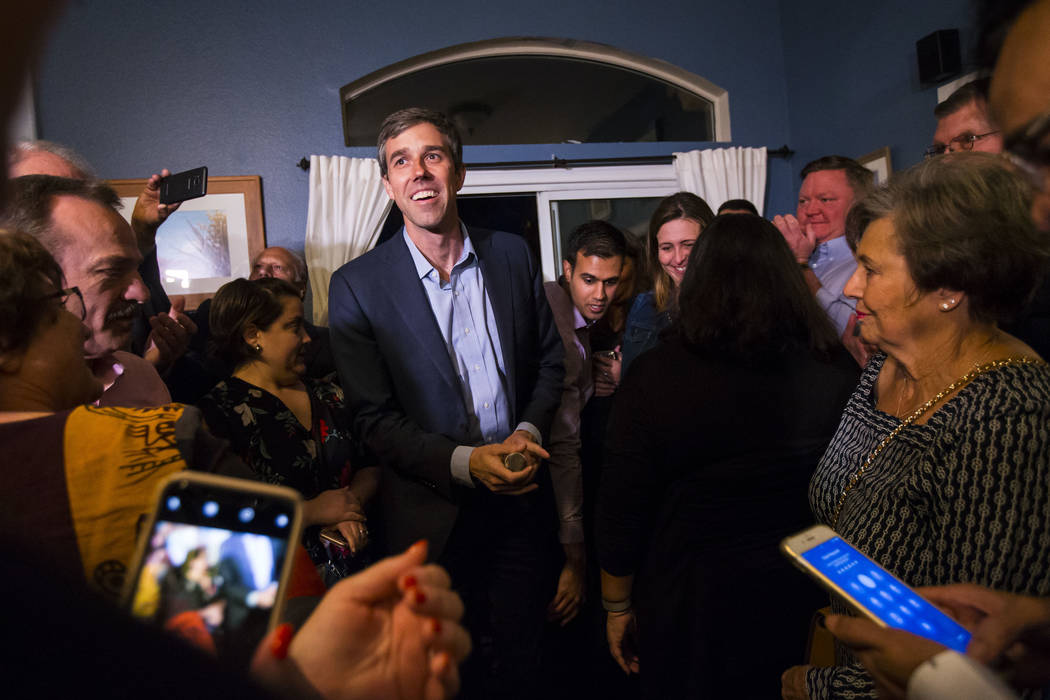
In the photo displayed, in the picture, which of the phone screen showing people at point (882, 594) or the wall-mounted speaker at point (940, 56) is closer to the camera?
the phone screen showing people at point (882, 594)

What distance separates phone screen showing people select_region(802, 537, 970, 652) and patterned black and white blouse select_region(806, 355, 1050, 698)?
21cm

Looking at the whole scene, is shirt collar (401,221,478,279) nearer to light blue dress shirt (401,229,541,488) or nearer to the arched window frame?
light blue dress shirt (401,229,541,488)

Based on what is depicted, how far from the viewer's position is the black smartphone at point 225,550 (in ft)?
0.58

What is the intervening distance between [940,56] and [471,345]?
7.83ft

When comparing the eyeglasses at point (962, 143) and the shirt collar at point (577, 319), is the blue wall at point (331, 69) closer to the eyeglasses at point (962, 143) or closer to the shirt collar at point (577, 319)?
the shirt collar at point (577, 319)

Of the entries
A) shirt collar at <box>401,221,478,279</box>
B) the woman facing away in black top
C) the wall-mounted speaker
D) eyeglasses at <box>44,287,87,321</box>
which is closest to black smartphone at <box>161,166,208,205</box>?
shirt collar at <box>401,221,478,279</box>

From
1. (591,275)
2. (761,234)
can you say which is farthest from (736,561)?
(591,275)

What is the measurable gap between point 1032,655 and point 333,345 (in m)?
0.68

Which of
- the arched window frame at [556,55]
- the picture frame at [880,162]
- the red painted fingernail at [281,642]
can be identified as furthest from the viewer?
the arched window frame at [556,55]

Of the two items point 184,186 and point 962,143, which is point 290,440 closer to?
point 184,186

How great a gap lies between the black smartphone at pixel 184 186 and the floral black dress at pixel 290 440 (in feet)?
1.30

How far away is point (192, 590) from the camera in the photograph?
0.58 feet

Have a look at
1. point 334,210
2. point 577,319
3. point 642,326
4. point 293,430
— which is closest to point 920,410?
point 293,430

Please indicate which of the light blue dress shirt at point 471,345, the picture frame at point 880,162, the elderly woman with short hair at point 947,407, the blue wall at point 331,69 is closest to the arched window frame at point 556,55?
the blue wall at point 331,69
